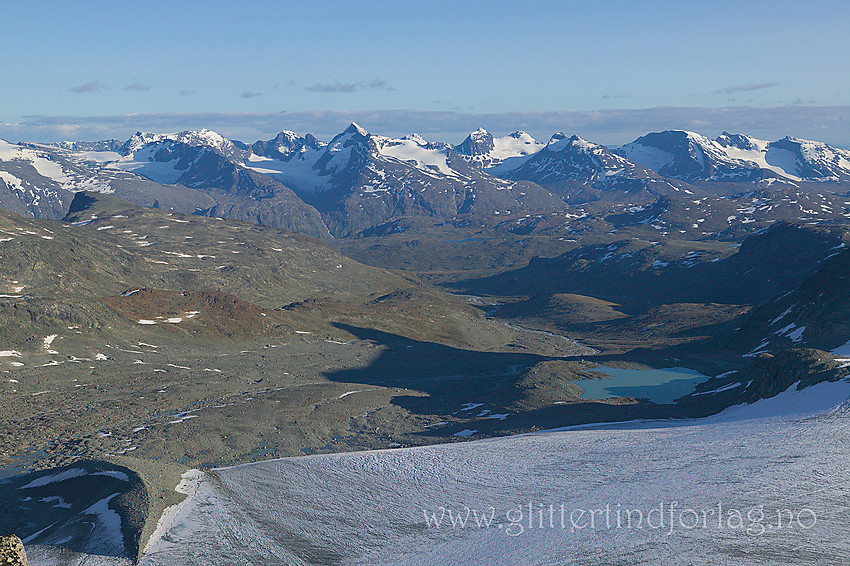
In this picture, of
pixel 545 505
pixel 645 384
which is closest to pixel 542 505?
pixel 545 505

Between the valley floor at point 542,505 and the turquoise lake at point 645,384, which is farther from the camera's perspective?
the turquoise lake at point 645,384

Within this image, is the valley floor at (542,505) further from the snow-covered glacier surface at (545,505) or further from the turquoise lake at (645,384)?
the turquoise lake at (645,384)

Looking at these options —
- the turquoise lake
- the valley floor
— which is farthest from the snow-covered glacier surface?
the turquoise lake

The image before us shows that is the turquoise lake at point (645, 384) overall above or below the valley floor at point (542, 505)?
below

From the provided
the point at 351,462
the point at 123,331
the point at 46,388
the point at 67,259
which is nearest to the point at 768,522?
the point at 351,462

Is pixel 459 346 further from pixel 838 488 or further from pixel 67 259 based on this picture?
pixel 838 488

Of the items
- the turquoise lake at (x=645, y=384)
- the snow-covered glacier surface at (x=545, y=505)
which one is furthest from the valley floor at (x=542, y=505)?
the turquoise lake at (x=645, y=384)
